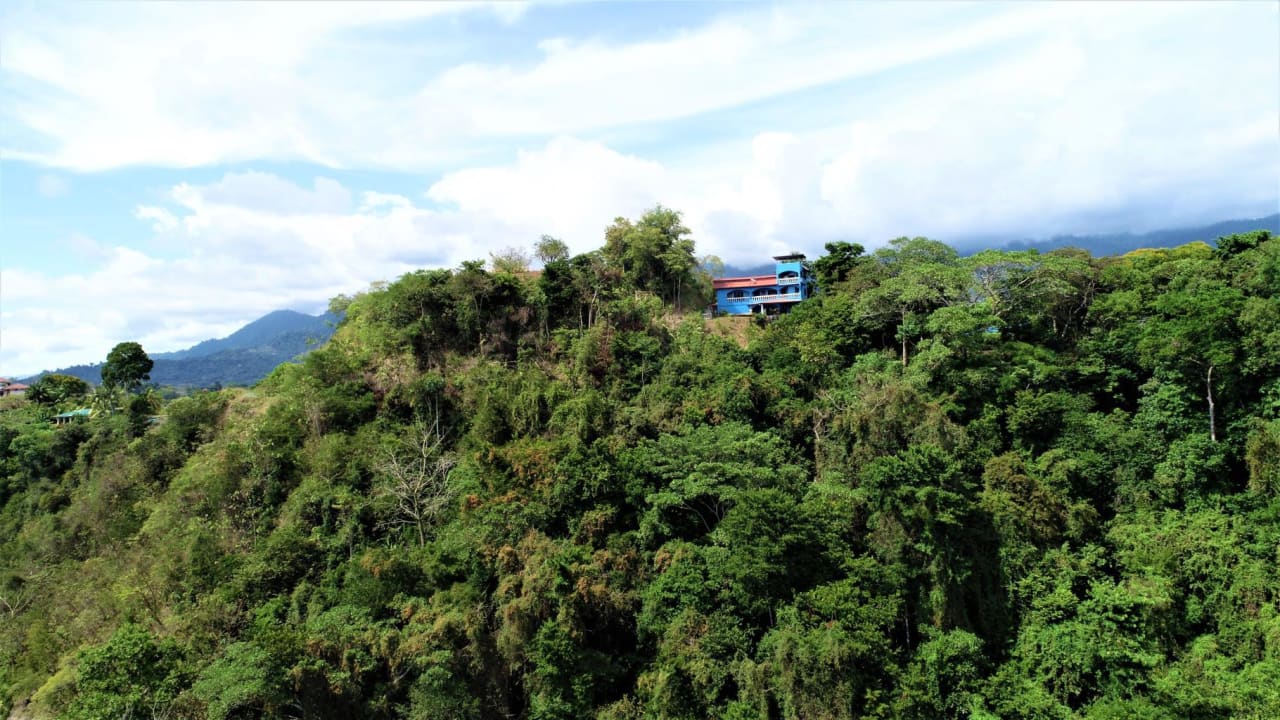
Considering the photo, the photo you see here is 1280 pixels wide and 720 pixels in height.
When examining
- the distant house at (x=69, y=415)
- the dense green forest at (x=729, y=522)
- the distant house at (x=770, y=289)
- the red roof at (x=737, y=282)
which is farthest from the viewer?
the distant house at (x=69, y=415)

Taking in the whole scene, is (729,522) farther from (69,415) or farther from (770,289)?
(69,415)

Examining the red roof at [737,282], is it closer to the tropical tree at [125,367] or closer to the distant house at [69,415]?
the tropical tree at [125,367]

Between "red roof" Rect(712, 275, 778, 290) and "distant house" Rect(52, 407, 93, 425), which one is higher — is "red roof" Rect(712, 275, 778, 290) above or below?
above

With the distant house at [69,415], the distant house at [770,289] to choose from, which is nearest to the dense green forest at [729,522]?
the distant house at [770,289]

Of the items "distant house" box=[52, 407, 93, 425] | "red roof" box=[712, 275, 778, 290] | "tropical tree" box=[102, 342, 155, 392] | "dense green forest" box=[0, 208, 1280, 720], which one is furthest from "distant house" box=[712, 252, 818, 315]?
"distant house" box=[52, 407, 93, 425]

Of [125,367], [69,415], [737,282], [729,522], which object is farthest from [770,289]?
[69,415]

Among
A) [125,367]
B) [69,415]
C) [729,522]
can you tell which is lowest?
[729,522]

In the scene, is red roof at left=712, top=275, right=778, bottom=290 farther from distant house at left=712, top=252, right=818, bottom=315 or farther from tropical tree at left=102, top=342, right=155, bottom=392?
tropical tree at left=102, top=342, right=155, bottom=392
